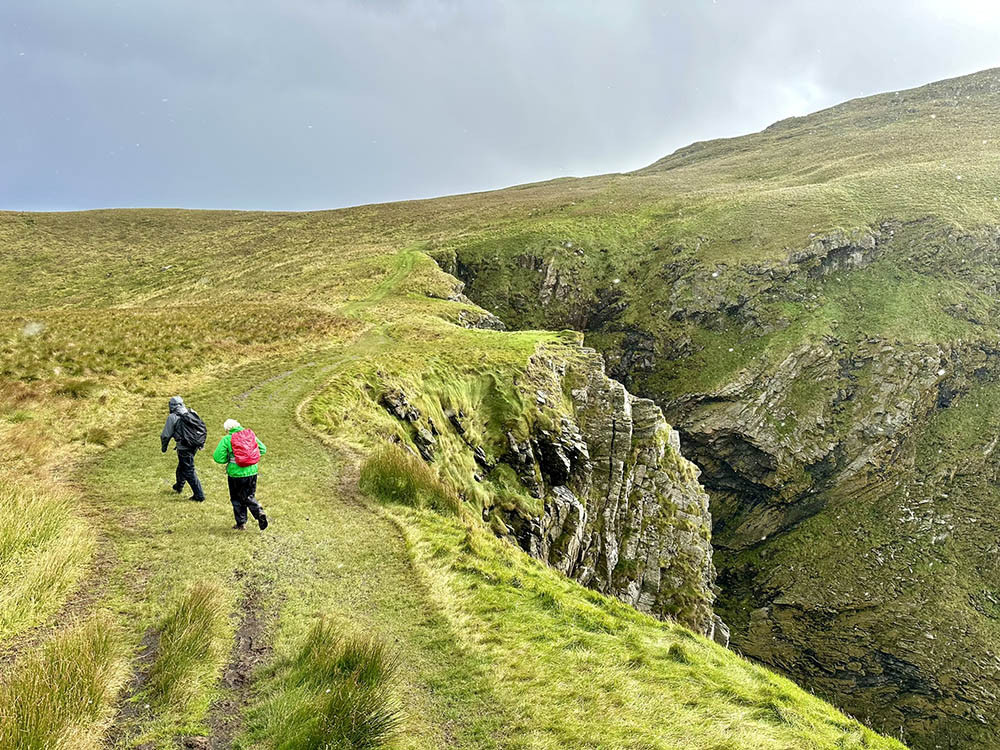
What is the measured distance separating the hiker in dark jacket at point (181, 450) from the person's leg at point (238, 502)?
1793mm

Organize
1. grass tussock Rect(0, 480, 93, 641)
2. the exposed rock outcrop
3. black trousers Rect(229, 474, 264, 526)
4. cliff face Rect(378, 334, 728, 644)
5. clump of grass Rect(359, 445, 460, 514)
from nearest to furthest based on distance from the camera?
1. grass tussock Rect(0, 480, 93, 641)
2. black trousers Rect(229, 474, 264, 526)
3. clump of grass Rect(359, 445, 460, 514)
4. cliff face Rect(378, 334, 728, 644)
5. the exposed rock outcrop

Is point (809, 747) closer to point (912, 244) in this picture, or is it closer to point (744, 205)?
point (912, 244)

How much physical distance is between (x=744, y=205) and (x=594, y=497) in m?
62.8

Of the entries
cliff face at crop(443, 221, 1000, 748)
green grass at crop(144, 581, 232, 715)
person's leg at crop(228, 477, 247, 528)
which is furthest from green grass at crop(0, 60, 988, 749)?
person's leg at crop(228, 477, 247, 528)

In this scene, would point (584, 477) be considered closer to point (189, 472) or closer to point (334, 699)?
point (189, 472)

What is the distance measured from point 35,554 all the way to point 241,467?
11.7 feet

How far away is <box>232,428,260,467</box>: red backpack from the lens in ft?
36.0

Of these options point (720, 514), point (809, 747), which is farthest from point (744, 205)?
point (809, 747)

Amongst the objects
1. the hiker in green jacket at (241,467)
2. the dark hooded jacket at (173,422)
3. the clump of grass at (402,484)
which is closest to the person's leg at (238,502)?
the hiker in green jacket at (241,467)

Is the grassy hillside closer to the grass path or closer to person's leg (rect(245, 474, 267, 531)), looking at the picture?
the grass path

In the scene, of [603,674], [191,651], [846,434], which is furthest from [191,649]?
[846,434]

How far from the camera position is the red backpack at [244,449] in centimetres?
1098

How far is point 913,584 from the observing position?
44594 mm

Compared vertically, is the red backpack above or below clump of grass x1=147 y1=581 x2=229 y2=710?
above
